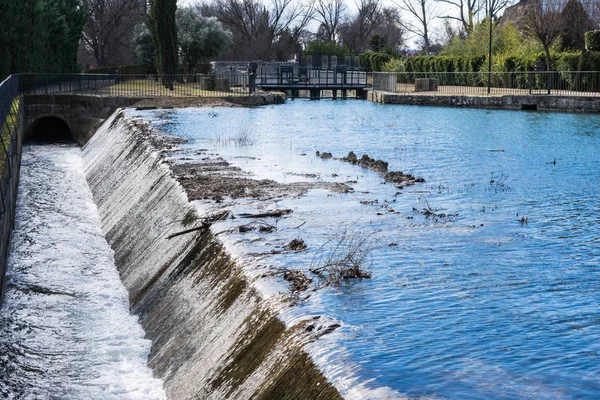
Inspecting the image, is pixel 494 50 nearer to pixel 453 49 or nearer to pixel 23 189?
pixel 453 49

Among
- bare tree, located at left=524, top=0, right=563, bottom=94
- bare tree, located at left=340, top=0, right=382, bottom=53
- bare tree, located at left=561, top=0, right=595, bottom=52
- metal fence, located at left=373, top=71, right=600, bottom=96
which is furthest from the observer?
bare tree, located at left=340, top=0, right=382, bottom=53

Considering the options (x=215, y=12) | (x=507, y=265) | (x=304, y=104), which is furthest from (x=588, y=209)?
(x=215, y=12)

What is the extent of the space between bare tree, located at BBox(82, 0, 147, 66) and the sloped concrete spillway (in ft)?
178

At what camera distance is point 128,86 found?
42.3 m

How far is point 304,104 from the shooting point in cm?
4259

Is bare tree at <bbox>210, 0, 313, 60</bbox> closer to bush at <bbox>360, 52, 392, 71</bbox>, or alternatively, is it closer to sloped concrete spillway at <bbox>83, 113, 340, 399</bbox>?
bush at <bbox>360, 52, 392, 71</bbox>

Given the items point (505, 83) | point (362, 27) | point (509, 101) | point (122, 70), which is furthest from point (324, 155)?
point (362, 27)

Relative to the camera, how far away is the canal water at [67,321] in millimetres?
8945

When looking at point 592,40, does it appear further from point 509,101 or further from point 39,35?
point 39,35

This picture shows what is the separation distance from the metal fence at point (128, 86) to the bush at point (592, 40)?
15.6m

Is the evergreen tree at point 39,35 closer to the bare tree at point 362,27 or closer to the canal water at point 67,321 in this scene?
the canal water at point 67,321

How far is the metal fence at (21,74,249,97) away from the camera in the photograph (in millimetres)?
36481

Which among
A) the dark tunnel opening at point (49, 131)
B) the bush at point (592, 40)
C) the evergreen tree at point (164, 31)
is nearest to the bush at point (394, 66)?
the evergreen tree at point (164, 31)

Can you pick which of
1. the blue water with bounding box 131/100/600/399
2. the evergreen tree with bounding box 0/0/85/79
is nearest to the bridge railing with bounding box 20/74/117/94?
the evergreen tree with bounding box 0/0/85/79
